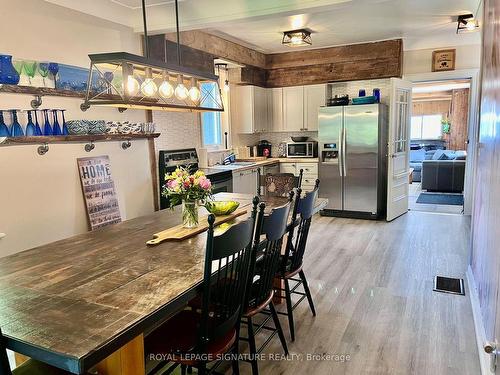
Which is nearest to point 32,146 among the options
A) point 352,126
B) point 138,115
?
point 138,115

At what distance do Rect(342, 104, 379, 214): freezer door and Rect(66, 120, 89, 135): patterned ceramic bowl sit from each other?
388 centimetres

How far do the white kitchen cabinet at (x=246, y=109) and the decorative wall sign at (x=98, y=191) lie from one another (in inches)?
120

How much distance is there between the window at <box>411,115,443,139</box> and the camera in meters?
12.8

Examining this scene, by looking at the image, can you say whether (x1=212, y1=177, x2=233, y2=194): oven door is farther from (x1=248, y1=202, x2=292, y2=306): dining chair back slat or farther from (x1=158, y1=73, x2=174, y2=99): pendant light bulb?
(x1=248, y1=202, x2=292, y2=306): dining chair back slat

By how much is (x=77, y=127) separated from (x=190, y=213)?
57.7 inches

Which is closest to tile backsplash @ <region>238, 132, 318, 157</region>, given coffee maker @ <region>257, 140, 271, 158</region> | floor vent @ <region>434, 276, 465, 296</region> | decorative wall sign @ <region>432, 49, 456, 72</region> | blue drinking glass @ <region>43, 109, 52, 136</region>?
coffee maker @ <region>257, 140, 271, 158</region>

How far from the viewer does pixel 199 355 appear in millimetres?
1773

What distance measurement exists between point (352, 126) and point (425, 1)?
2125 mm

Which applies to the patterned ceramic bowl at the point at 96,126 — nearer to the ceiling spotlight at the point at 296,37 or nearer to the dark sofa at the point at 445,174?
the ceiling spotlight at the point at 296,37

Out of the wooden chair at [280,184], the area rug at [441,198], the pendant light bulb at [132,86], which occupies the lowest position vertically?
the area rug at [441,198]

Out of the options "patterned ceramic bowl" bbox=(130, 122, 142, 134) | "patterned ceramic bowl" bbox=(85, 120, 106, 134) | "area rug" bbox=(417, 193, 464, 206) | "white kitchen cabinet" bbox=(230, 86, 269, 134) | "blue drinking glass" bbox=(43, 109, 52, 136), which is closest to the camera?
"blue drinking glass" bbox=(43, 109, 52, 136)

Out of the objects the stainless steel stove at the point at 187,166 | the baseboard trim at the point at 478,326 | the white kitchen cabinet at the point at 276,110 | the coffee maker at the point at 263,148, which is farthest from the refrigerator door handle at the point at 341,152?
the baseboard trim at the point at 478,326

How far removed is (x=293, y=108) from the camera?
261 inches

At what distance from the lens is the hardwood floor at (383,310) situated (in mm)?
2430
